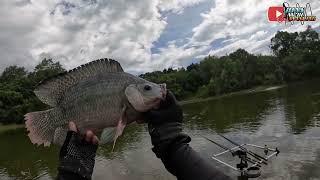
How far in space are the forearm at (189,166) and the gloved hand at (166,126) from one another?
0.18ft

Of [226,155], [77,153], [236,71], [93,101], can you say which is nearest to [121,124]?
[93,101]

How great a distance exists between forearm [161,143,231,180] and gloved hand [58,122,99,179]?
84 cm

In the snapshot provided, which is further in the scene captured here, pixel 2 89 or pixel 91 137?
pixel 2 89

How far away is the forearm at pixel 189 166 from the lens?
288cm

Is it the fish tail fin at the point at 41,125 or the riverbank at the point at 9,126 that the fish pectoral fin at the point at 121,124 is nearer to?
the fish tail fin at the point at 41,125


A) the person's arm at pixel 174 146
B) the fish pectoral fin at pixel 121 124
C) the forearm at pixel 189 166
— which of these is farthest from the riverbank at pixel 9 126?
the forearm at pixel 189 166

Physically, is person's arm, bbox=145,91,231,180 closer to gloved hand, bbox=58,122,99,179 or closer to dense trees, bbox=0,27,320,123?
gloved hand, bbox=58,122,99,179

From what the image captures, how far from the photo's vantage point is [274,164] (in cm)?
3011

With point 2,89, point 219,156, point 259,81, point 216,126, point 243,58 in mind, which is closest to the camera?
point 219,156

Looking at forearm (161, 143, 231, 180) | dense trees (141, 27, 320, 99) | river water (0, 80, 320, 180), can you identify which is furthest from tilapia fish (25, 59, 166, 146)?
dense trees (141, 27, 320, 99)

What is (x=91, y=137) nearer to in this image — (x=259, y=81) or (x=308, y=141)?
(x=308, y=141)

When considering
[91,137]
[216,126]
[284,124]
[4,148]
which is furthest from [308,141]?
[4,148]

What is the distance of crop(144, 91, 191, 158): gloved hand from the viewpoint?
3.02 meters

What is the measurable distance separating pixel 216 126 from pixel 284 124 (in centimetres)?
1000
